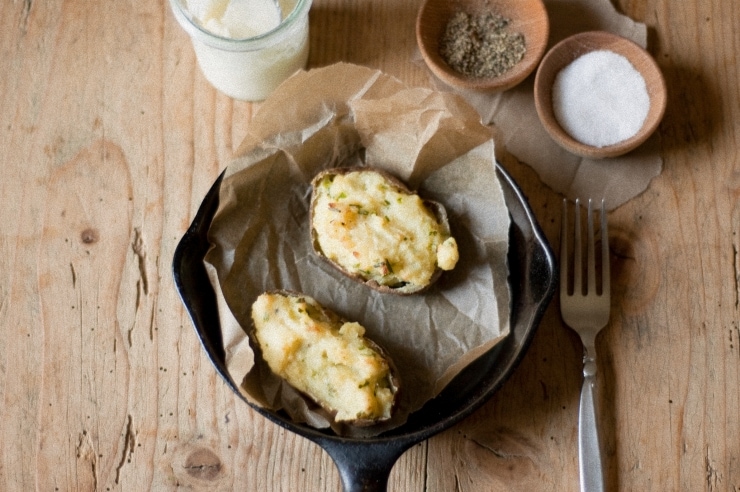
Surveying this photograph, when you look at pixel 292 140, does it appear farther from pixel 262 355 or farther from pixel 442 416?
pixel 442 416

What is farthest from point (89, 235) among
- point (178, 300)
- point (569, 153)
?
point (569, 153)

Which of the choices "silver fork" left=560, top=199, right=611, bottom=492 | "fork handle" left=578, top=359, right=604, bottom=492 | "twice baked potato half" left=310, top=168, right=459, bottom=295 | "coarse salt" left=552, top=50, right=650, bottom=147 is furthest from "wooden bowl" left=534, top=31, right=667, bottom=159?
"fork handle" left=578, top=359, right=604, bottom=492

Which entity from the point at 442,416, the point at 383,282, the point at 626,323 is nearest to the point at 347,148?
the point at 383,282

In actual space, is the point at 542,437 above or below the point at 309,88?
below

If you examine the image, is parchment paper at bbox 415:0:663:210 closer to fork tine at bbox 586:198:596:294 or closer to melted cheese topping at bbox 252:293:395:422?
fork tine at bbox 586:198:596:294

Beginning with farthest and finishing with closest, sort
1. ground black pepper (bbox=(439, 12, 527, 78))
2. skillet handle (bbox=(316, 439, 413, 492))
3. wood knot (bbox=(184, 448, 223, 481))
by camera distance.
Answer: ground black pepper (bbox=(439, 12, 527, 78)) < wood knot (bbox=(184, 448, 223, 481)) < skillet handle (bbox=(316, 439, 413, 492))

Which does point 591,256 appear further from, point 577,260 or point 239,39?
point 239,39
